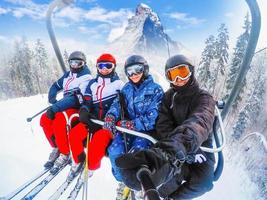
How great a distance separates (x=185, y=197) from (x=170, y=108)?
92 centimetres

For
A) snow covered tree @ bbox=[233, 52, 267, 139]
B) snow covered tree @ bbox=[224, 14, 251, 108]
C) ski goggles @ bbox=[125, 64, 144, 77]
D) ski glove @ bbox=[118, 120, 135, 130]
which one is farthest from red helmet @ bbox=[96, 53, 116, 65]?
snow covered tree @ bbox=[233, 52, 267, 139]

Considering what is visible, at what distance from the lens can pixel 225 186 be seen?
11.1 meters

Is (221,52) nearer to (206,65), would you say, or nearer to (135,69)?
(206,65)

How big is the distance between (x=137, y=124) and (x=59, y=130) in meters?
1.45

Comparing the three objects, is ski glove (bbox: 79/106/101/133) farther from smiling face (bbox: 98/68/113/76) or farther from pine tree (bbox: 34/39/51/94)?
pine tree (bbox: 34/39/51/94)

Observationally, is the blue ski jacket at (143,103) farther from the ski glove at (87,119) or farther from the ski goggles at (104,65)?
the ski goggles at (104,65)

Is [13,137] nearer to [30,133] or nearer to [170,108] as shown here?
[30,133]

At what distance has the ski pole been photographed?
1107mm

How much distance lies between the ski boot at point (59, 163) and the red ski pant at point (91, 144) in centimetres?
54

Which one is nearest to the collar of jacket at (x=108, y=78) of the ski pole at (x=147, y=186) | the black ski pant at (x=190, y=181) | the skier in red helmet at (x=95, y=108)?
the skier in red helmet at (x=95, y=108)

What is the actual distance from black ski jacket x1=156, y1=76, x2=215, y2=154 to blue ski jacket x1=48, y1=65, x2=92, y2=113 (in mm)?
2008

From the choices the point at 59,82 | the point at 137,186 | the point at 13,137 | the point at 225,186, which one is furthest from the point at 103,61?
the point at 225,186

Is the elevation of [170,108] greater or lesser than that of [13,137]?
greater

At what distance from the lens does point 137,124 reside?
3.52 m
